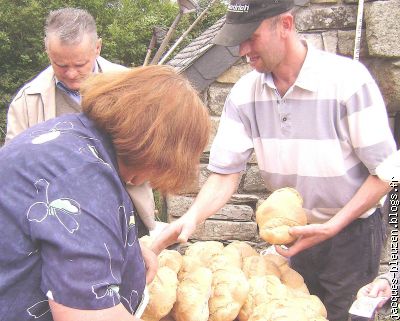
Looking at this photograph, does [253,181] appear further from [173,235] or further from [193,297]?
[193,297]

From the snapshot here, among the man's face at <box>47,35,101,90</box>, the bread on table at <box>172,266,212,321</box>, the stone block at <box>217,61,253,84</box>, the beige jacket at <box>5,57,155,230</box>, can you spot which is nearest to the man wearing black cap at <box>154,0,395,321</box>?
the bread on table at <box>172,266,212,321</box>

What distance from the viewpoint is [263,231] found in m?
2.11

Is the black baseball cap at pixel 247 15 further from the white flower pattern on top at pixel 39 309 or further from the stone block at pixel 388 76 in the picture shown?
the stone block at pixel 388 76

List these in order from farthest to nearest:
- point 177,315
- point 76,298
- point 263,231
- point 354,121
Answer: point 354,121, point 263,231, point 177,315, point 76,298

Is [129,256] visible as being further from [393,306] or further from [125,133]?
[393,306]

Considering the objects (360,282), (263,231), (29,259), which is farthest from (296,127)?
(29,259)

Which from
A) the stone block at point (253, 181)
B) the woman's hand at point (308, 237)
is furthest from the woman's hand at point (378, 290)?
the stone block at point (253, 181)

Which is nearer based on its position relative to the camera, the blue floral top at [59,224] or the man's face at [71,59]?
the blue floral top at [59,224]

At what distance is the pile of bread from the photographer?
1.79 metres

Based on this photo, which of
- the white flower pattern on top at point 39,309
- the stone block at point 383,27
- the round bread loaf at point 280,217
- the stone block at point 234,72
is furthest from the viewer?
the stone block at point 234,72

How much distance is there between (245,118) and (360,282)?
3.13ft

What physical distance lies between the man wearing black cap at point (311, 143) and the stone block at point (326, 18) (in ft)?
4.86

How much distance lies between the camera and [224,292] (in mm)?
1878

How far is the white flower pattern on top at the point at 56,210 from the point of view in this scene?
121cm
